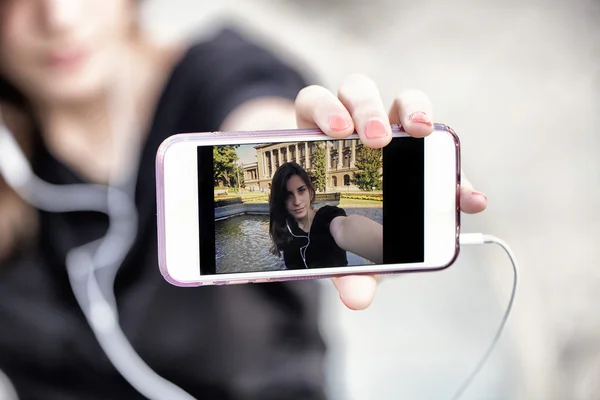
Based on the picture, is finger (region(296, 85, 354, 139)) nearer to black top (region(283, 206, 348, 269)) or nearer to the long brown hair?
black top (region(283, 206, 348, 269))

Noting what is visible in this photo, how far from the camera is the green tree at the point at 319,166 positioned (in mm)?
340

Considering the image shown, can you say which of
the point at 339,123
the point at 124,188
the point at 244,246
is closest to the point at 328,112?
the point at 339,123

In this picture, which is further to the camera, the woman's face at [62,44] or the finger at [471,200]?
the woman's face at [62,44]

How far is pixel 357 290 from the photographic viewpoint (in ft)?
1.15

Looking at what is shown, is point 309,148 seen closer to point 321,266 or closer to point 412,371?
point 321,266

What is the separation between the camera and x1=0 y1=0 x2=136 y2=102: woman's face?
1.60 feet

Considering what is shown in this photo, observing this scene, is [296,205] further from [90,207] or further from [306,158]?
[90,207]

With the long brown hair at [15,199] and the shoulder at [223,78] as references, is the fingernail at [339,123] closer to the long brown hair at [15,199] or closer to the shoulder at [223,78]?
the shoulder at [223,78]

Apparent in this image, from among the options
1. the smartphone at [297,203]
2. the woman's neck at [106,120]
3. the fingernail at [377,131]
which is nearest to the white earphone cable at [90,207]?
the woman's neck at [106,120]

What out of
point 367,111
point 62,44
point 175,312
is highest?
point 62,44

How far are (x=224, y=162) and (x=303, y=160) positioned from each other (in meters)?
0.06

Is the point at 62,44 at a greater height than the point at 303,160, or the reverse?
the point at 62,44

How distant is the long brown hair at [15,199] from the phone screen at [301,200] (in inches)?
11.8

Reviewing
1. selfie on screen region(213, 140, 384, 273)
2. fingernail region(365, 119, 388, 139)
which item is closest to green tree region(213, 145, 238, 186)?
selfie on screen region(213, 140, 384, 273)
